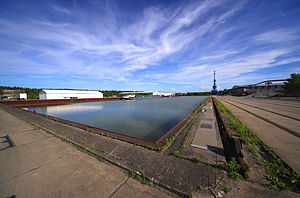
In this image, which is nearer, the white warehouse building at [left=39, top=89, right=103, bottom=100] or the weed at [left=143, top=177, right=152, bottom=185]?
the weed at [left=143, top=177, right=152, bottom=185]

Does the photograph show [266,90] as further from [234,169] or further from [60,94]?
[60,94]

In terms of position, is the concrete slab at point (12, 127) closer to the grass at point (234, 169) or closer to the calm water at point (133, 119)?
the calm water at point (133, 119)

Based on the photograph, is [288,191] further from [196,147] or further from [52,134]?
[52,134]

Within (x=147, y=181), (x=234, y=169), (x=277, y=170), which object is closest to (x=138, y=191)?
(x=147, y=181)

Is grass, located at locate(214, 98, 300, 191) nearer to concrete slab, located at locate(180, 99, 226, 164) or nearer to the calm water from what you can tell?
concrete slab, located at locate(180, 99, 226, 164)

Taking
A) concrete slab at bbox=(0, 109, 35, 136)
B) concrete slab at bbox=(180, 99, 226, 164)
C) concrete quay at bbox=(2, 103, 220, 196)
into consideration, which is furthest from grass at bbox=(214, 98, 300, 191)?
concrete slab at bbox=(0, 109, 35, 136)

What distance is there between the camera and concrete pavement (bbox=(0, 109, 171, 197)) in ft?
6.18

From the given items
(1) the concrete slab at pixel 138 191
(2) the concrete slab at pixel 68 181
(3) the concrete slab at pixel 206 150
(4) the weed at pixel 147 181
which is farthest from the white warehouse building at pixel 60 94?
(3) the concrete slab at pixel 206 150

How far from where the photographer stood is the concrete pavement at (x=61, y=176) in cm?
188

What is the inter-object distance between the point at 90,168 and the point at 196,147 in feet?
10.5

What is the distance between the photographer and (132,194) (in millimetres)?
1845

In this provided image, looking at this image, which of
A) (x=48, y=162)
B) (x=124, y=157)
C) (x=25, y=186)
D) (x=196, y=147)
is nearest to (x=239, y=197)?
(x=196, y=147)

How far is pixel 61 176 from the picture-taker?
2.29 metres

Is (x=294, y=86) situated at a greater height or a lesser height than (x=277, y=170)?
greater
